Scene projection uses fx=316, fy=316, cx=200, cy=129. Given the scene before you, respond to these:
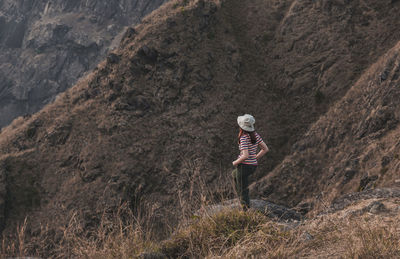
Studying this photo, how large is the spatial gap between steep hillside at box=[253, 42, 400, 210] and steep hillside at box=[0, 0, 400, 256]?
0.59 meters

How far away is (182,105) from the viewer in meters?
36.2

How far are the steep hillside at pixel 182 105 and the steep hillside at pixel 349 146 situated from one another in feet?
1.93

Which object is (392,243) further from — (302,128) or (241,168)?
(302,128)

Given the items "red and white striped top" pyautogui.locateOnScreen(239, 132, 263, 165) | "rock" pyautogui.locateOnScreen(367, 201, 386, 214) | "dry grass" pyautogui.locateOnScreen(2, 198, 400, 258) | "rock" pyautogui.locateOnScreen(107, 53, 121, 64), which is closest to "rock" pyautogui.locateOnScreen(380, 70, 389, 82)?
"rock" pyautogui.locateOnScreen(367, 201, 386, 214)

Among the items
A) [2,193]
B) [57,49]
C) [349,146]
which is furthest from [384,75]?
[57,49]

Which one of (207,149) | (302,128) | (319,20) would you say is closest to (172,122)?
(207,149)

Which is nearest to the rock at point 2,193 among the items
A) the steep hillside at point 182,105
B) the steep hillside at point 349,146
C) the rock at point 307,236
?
the steep hillside at point 182,105

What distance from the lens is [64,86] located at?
409ft

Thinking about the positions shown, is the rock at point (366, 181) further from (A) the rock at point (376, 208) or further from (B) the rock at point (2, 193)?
(B) the rock at point (2, 193)

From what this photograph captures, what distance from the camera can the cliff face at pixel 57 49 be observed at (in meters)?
125

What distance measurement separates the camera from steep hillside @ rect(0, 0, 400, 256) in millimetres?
31516

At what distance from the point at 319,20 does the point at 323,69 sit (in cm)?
807

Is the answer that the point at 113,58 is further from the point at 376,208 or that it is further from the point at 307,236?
the point at 307,236

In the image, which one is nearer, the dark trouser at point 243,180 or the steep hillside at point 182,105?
the dark trouser at point 243,180
